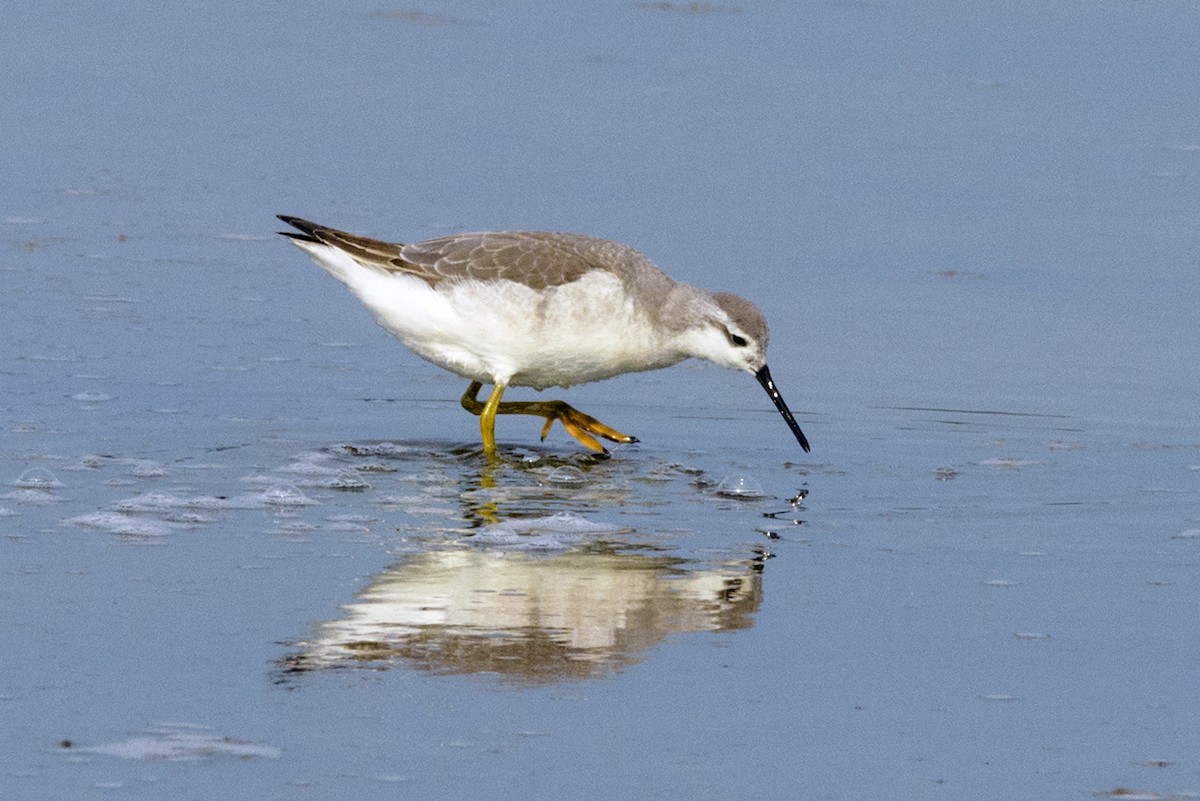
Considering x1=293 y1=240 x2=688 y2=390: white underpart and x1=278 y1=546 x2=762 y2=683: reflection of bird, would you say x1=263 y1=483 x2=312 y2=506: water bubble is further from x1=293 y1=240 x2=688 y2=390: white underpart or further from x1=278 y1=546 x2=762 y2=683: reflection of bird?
x1=293 y1=240 x2=688 y2=390: white underpart

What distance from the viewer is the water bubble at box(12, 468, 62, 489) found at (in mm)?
8414

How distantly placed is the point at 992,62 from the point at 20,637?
1090cm

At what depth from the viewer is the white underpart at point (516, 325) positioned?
1002 centimetres

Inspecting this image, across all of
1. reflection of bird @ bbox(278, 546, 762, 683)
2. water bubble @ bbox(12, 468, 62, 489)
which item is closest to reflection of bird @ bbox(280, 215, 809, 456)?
water bubble @ bbox(12, 468, 62, 489)

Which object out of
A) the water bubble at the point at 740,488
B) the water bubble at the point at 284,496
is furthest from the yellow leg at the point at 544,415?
the water bubble at the point at 284,496

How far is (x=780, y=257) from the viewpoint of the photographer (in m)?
12.4

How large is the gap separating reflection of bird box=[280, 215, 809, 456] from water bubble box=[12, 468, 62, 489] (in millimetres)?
2179

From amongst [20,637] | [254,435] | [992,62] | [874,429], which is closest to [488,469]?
[254,435]

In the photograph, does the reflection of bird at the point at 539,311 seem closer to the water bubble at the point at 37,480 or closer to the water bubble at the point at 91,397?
the water bubble at the point at 91,397

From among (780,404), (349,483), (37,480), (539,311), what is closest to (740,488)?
(780,404)

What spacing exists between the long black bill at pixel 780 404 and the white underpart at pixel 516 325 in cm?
45

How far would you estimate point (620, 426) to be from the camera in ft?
34.7

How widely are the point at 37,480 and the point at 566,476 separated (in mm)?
2353

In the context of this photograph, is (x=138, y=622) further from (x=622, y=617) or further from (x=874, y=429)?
(x=874, y=429)
